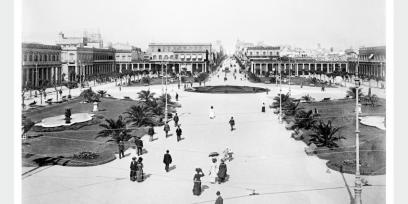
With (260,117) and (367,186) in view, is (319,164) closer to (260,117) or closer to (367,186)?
(367,186)

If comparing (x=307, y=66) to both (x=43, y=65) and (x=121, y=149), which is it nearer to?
(x=43, y=65)

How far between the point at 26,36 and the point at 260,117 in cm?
1301

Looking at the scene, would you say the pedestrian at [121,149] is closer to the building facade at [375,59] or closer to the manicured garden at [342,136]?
the manicured garden at [342,136]

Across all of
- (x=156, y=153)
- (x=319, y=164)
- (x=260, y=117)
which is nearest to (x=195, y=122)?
(x=260, y=117)

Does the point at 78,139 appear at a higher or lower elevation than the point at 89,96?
lower

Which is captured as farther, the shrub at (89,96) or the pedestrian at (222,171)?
the shrub at (89,96)

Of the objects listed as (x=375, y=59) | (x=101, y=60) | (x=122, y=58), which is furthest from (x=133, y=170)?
(x=122, y=58)

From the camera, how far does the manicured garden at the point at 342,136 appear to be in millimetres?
12836

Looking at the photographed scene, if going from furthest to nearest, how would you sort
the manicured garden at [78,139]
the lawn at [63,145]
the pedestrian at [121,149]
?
the pedestrian at [121,149], the manicured garden at [78,139], the lawn at [63,145]

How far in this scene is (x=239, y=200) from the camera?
35.2 feet

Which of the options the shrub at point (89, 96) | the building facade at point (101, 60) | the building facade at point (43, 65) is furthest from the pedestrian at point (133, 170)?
the building facade at point (101, 60)

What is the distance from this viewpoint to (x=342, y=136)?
1512 cm

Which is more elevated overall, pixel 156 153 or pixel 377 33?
pixel 377 33

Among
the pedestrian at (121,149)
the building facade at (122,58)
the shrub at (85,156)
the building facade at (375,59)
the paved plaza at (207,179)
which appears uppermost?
the building facade at (122,58)
